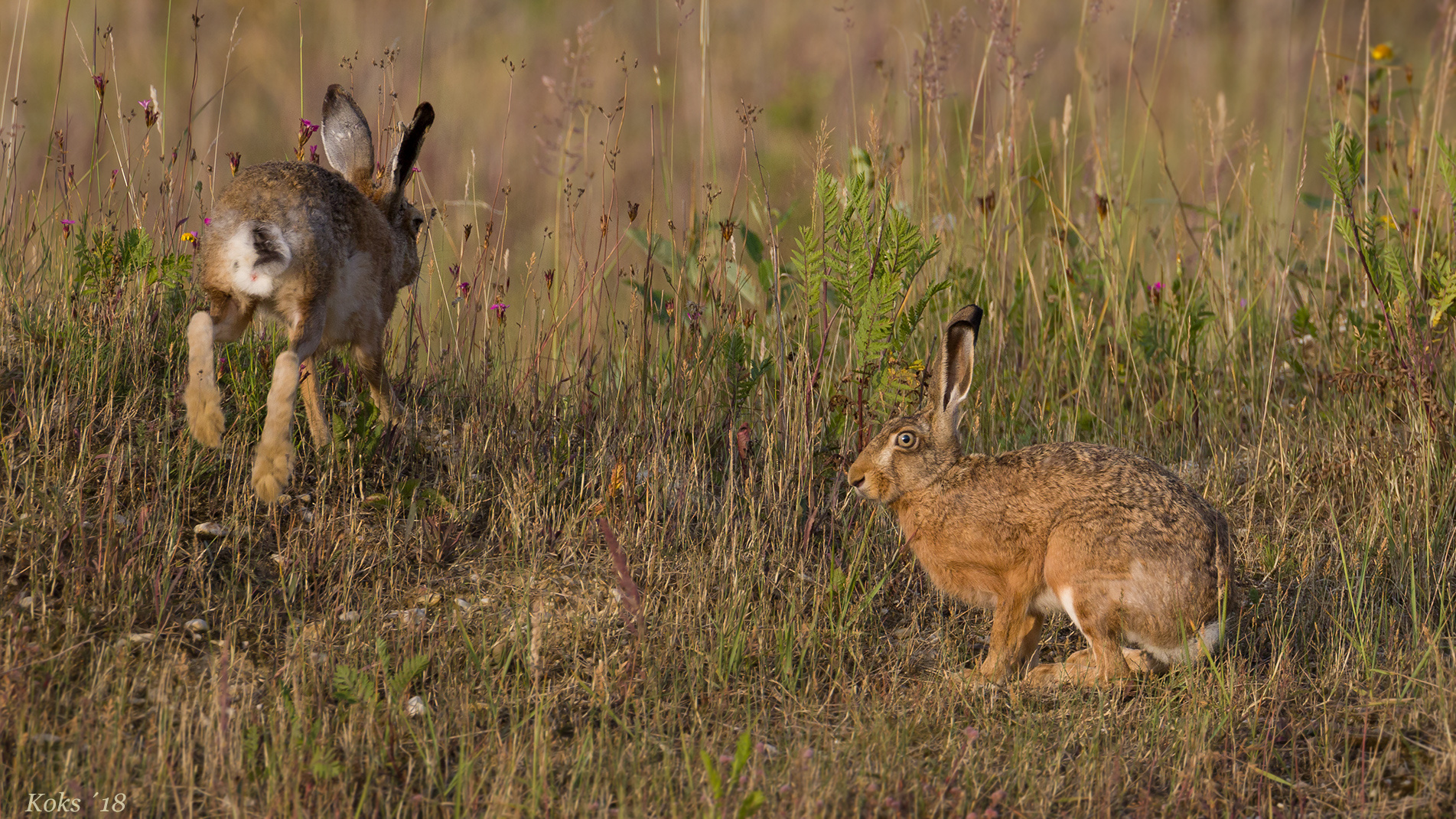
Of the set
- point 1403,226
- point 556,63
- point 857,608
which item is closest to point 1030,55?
point 556,63

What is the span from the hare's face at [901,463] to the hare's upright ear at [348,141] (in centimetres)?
230

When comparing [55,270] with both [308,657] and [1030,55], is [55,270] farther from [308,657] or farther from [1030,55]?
[1030,55]

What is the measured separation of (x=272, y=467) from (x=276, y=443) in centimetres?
7

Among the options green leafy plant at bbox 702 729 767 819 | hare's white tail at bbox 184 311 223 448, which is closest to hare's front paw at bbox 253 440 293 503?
hare's white tail at bbox 184 311 223 448

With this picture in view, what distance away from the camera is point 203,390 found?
3.54 meters

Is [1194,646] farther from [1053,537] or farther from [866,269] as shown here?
[866,269]

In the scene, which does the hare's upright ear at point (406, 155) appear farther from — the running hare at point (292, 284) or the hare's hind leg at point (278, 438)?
the hare's hind leg at point (278, 438)

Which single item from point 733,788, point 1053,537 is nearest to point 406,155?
point 1053,537

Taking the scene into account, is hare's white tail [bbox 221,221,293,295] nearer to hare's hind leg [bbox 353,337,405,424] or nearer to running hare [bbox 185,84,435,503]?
running hare [bbox 185,84,435,503]

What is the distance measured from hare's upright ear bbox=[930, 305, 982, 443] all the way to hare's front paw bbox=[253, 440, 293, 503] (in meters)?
2.11

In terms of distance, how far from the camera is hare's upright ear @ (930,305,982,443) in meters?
4.19

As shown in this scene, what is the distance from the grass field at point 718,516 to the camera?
10.3 feet

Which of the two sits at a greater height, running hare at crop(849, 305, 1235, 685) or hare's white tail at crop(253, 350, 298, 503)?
hare's white tail at crop(253, 350, 298, 503)

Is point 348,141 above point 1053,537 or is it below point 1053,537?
above
